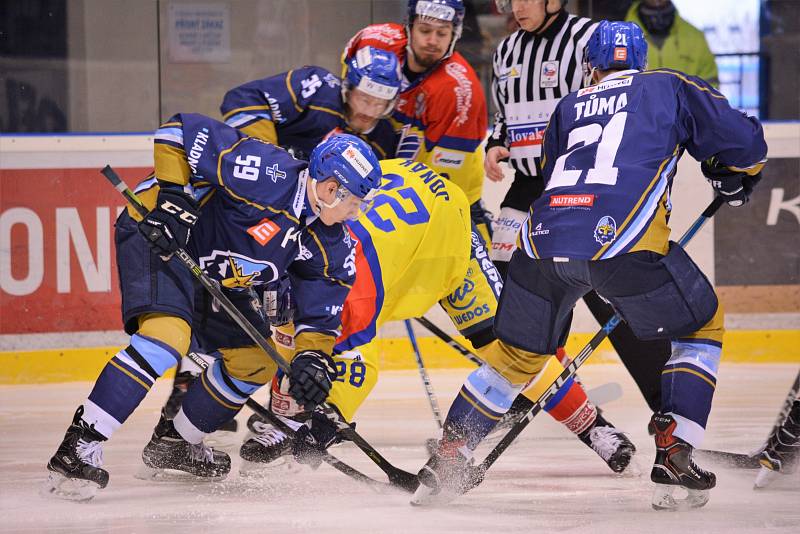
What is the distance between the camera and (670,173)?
2514 mm

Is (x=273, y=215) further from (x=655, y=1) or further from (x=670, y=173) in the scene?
(x=655, y=1)

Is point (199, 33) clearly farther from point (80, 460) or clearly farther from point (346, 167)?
point (80, 460)

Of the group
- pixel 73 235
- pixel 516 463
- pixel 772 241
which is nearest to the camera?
pixel 516 463

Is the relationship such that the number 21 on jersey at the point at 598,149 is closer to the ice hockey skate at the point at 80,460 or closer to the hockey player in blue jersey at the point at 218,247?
the hockey player in blue jersey at the point at 218,247

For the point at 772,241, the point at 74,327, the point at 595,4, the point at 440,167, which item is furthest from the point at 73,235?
the point at 772,241

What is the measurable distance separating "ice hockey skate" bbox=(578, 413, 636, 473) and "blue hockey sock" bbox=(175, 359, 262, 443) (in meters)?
0.84

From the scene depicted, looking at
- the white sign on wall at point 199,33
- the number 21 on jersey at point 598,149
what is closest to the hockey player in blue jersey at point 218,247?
the number 21 on jersey at point 598,149

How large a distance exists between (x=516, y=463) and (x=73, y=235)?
2068 mm

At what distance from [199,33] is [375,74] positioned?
2.06 meters

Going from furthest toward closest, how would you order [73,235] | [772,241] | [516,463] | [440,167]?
[772,241] < [73,235] < [440,167] < [516,463]

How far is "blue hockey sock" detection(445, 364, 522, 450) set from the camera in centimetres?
Result: 260

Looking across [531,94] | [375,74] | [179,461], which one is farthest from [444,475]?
[531,94]

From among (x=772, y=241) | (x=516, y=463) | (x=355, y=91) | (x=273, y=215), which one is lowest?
(x=516, y=463)

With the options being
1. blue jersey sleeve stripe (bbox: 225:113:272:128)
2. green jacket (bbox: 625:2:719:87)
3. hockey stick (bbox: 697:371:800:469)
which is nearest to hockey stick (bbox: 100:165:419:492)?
blue jersey sleeve stripe (bbox: 225:113:272:128)
